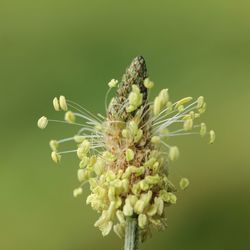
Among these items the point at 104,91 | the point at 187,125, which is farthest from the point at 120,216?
the point at 104,91

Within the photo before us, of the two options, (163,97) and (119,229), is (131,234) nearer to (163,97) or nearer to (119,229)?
(119,229)

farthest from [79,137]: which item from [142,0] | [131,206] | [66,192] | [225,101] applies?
[142,0]

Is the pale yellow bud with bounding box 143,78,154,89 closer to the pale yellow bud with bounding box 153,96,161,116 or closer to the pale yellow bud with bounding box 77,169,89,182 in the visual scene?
the pale yellow bud with bounding box 153,96,161,116

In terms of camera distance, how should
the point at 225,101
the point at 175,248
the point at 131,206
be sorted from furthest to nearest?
the point at 225,101
the point at 175,248
the point at 131,206

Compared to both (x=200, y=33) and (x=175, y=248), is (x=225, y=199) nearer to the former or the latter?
(x=175, y=248)

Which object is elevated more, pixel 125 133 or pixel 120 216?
pixel 125 133

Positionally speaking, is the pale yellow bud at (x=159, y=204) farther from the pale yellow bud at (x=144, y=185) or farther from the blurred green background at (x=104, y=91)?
the blurred green background at (x=104, y=91)

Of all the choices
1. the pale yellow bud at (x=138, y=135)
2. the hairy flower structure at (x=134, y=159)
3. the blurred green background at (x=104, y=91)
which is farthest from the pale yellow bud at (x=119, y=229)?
the blurred green background at (x=104, y=91)

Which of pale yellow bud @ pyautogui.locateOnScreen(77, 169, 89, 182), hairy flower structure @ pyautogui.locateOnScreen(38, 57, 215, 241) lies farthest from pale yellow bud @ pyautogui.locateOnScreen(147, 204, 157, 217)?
pale yellow bud @ pyautogui.locateOnScreen(77, 169, 89, 182)
